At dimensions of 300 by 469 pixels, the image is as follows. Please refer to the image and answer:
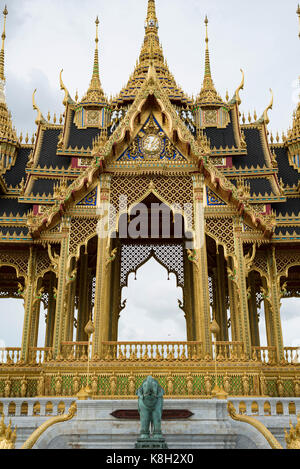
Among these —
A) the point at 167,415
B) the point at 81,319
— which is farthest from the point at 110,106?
the point at 167,415

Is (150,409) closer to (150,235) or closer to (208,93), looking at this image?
(150,235)

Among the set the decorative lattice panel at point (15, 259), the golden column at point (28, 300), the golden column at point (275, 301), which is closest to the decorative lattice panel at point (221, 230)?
the golden column at point (275, 301)

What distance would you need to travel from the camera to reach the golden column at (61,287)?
13.8 metres

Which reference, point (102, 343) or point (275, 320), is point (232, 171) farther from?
point (102, 343)

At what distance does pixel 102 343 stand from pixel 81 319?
13.5 feet

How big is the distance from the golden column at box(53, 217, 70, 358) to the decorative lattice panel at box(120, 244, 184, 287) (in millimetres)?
4129

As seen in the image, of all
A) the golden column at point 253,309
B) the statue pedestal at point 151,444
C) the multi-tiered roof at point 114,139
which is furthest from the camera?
the golden column at point 253,309

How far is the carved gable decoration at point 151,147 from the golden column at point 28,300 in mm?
4296

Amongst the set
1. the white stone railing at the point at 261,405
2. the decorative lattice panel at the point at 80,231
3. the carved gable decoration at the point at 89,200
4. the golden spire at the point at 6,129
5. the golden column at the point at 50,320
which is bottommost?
the white stone railing at the point at 261,405

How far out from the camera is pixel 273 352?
1504cm

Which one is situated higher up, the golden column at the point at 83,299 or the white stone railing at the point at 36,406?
the golden column at the point at 83,299

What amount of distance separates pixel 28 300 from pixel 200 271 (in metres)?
5.32

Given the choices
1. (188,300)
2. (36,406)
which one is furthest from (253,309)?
(36,406)

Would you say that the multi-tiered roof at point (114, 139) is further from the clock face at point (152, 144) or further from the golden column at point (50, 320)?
the golden column at point (50, 320)
